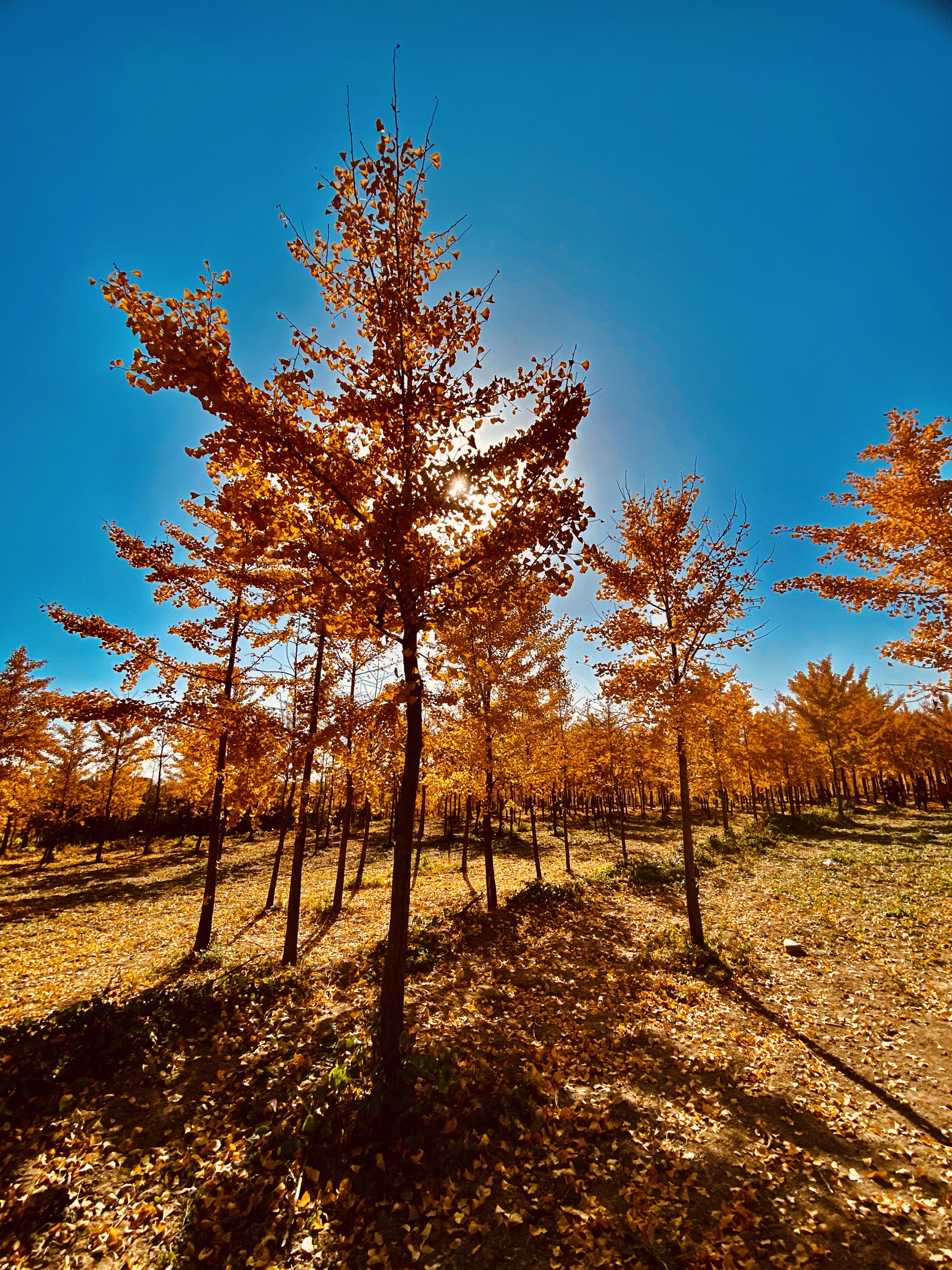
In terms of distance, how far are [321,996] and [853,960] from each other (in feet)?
34.8

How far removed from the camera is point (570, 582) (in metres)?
5.39

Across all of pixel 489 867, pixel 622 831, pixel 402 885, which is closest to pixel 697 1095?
pixel 402 885

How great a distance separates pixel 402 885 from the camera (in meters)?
5.72

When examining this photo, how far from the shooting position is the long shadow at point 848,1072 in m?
5.19

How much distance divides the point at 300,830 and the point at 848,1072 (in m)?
10.6

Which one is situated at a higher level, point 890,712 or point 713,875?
point 890,712

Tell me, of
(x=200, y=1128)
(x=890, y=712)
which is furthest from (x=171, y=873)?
(x=890, y=712)

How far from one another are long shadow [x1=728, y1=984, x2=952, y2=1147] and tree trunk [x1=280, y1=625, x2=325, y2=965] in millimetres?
9059

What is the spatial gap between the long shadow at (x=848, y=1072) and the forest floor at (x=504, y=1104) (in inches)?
1.6

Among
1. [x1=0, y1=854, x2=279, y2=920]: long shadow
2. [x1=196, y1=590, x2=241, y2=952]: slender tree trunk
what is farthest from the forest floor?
[x1=0, y1=854, x2=279, y2=920]: long shadow

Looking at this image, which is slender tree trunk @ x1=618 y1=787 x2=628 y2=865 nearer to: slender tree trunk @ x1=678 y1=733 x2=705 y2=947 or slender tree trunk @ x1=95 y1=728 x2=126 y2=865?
slender tree trunk @ x1=678 y1=733 x2=705 y2=947

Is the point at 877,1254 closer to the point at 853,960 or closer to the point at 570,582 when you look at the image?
the point at 570,582

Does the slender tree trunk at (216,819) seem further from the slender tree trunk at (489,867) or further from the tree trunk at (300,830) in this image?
the slender tree trunk at (489,867)

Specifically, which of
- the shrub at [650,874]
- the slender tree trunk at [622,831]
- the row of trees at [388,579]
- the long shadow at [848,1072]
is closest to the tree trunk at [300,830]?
the row of trees at [388,579]
